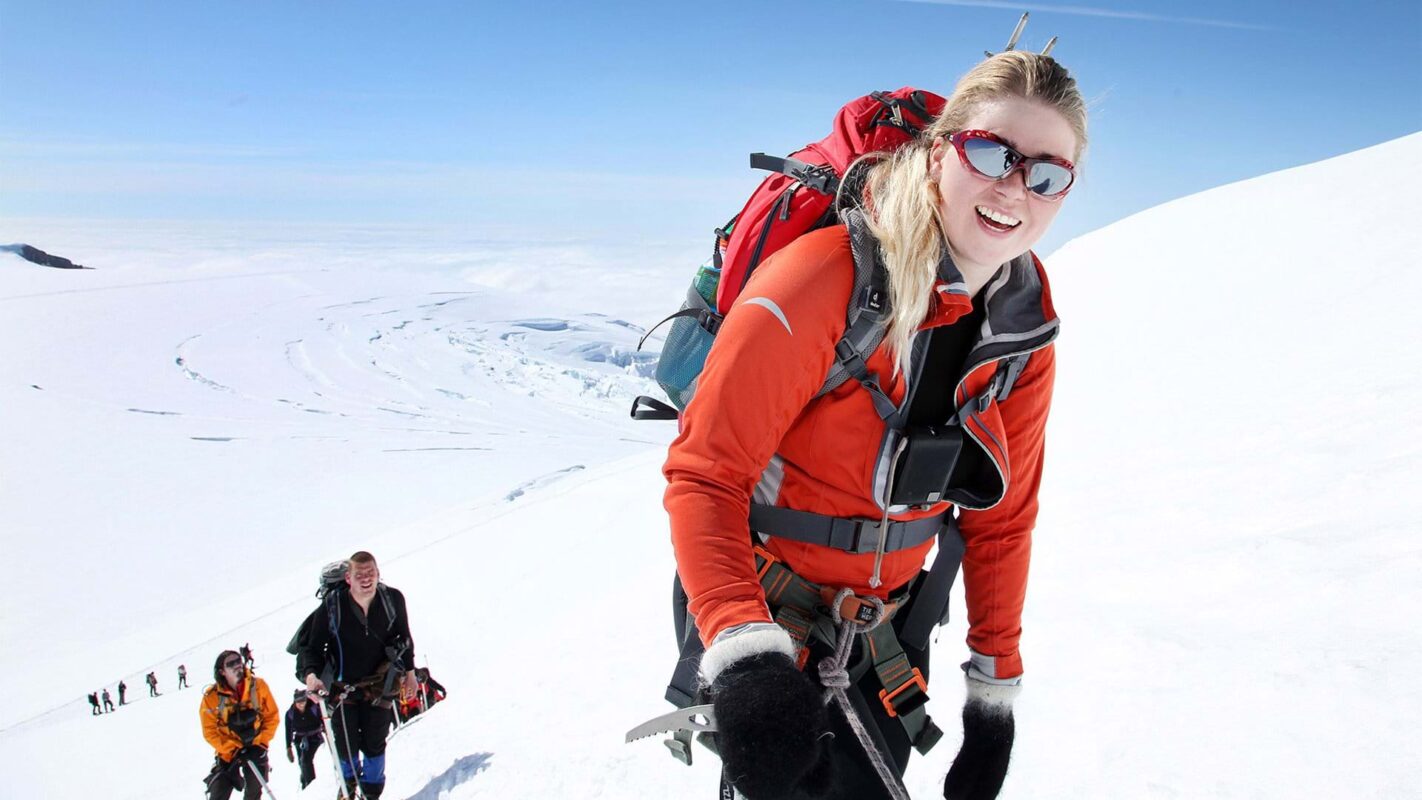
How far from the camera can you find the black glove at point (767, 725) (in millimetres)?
1285

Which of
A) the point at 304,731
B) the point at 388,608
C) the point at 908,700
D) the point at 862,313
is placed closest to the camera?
the point at 862,313

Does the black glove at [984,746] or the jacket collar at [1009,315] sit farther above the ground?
the jacket collar at [1009,315]

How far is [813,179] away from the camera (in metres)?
1.71

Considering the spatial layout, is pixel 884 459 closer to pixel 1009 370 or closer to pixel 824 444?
pixel 824 444

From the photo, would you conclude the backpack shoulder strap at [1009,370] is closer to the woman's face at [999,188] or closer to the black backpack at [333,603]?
the woman's face at [999,188]

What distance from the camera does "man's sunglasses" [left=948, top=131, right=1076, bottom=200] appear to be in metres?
1.53

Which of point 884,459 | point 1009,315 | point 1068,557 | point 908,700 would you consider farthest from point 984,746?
point 1068,557

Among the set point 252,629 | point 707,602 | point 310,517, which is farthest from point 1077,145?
point 310,517

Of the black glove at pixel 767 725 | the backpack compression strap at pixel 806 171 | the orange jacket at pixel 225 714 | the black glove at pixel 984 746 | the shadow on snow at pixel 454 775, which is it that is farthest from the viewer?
the orange jacket at pixel 225 714

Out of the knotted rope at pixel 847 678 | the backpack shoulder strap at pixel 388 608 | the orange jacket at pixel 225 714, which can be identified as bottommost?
the orange jacket at pixel 225 714

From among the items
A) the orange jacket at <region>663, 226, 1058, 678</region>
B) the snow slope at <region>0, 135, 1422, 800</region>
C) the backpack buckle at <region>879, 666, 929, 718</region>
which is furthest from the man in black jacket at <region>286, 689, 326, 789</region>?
the orange jacket at <region>663, 226, 1058, 678</region>

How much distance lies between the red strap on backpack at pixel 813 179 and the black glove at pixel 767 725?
76cm

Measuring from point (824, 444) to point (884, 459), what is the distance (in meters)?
0.13

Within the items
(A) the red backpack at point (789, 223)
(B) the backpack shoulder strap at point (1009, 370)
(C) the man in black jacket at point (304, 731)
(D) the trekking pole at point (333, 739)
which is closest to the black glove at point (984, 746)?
(B) the backpack shoulder strap at point (1009, 370)
